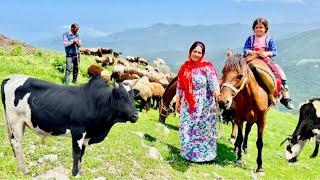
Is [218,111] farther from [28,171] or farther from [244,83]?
[28,171]

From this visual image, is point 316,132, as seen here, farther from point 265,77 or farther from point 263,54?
point 263,54

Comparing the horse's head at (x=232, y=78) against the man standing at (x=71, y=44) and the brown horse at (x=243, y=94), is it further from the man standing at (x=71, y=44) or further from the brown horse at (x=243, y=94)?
the man standing at (x=71, y=44)

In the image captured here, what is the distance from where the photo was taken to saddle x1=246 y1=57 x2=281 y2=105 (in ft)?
45.9

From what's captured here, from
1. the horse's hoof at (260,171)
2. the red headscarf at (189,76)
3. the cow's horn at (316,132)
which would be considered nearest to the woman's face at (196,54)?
the red headscarf at (189,76)

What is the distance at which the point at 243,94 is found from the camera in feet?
45.9

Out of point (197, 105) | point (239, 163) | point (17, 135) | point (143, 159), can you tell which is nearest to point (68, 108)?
point (17, 135)

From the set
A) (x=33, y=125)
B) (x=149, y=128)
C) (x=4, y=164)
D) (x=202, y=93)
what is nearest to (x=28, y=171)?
(x=4, y=164)

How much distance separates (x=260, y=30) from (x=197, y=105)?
11.3 feet

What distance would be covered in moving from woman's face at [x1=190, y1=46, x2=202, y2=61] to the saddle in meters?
1.79

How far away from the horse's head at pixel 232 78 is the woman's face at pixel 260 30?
2258mm

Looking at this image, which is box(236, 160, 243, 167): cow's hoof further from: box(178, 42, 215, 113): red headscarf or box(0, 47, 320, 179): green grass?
box(178, 42, 215, 113): red headscarf

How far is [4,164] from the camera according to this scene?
1096 centimetres

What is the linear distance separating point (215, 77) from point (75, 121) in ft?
17.5

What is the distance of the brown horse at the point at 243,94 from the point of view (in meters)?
12.5
